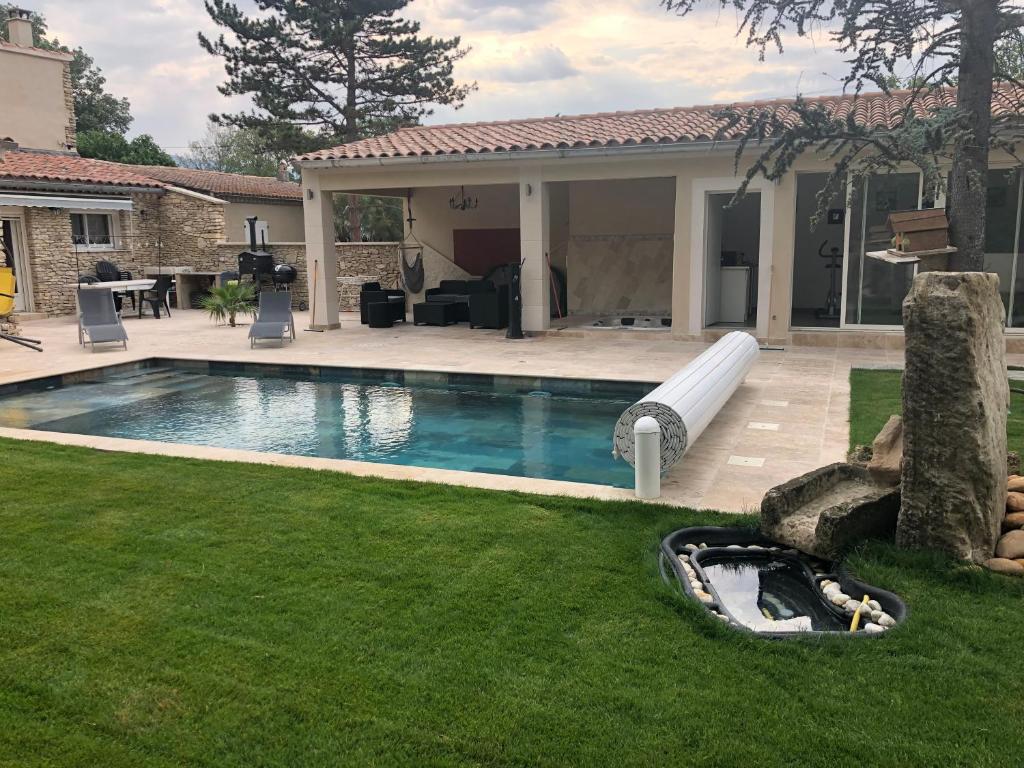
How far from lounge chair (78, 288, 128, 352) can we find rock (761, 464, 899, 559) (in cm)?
1210

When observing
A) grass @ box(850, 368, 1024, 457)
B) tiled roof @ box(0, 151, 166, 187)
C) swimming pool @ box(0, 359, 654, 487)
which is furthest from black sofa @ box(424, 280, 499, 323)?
tiled roof @ box(0, 151, 166, 187)

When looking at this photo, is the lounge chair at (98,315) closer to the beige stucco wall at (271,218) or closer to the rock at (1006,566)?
the rock at (1006,566)

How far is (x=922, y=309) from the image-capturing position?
164 inches

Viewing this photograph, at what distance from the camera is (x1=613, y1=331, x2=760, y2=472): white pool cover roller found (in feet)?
20.3

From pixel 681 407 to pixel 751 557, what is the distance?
1.79m

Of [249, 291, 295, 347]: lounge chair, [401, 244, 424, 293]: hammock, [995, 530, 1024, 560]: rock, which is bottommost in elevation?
[995, 530, 1024, 560]: rock

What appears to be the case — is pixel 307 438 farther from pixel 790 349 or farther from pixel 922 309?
pixel 790 349

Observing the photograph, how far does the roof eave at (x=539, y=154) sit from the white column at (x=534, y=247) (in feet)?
2.17

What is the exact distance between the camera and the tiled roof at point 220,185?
92.4ft

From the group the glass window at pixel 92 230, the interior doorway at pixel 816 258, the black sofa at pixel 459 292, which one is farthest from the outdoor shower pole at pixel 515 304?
the glass window at pixel 92 230

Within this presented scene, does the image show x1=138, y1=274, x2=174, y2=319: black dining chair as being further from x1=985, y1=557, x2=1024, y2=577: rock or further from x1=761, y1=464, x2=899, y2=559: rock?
x1=985, y1=557, x2=1024, y2=577: rock

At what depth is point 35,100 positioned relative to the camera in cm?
2500

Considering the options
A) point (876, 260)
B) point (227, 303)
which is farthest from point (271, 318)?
point (876, 260)

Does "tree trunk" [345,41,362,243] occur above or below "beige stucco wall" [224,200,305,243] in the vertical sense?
above
